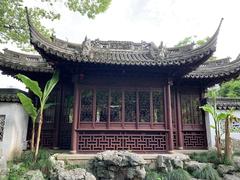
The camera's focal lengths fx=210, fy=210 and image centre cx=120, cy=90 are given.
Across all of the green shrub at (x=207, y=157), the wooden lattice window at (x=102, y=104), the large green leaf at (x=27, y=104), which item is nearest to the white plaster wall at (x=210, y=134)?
the green shrub at (x=207, y=157)

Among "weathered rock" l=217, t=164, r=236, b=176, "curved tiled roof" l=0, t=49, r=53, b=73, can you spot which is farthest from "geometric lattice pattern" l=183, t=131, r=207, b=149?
"curved tiled roof" l=0, t=49, r=53, b=73

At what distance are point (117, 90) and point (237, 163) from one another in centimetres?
454

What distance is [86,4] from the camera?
32.3 ft

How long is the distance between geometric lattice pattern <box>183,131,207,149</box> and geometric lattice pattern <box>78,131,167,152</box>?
1.59 metres

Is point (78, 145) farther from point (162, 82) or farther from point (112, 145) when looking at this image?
point (162, 82)

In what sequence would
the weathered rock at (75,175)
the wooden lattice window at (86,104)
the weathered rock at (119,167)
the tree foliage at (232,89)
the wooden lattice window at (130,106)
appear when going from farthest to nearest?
1. the tree foliage at (232,89)
2. the wooden lattice window at (130,106)
3. the wooden lattice window at (86,104)
4. the weathered rock at (119,167)
5. the weathered rock at (75,175)

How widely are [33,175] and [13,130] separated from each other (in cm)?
237

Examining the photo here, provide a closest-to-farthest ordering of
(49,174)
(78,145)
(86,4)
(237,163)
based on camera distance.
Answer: (49,174) < (237,163) < (78,145) < (86,4)

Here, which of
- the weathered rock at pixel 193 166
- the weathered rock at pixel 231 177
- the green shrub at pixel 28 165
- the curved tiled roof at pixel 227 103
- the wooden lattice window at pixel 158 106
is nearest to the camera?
the green shrub at pixel 28 165

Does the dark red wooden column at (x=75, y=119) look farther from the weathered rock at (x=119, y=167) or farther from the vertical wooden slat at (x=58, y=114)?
the vertical wooden slat at (x=58, y=114)

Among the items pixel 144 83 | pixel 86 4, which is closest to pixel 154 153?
pixel 144 83

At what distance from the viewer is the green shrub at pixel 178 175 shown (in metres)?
5.86

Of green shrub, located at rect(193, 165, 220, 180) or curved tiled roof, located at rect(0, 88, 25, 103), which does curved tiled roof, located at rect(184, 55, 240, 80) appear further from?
curved tiled roof, located at rect(0, 88, 25, 103)

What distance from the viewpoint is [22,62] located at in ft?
28.2
